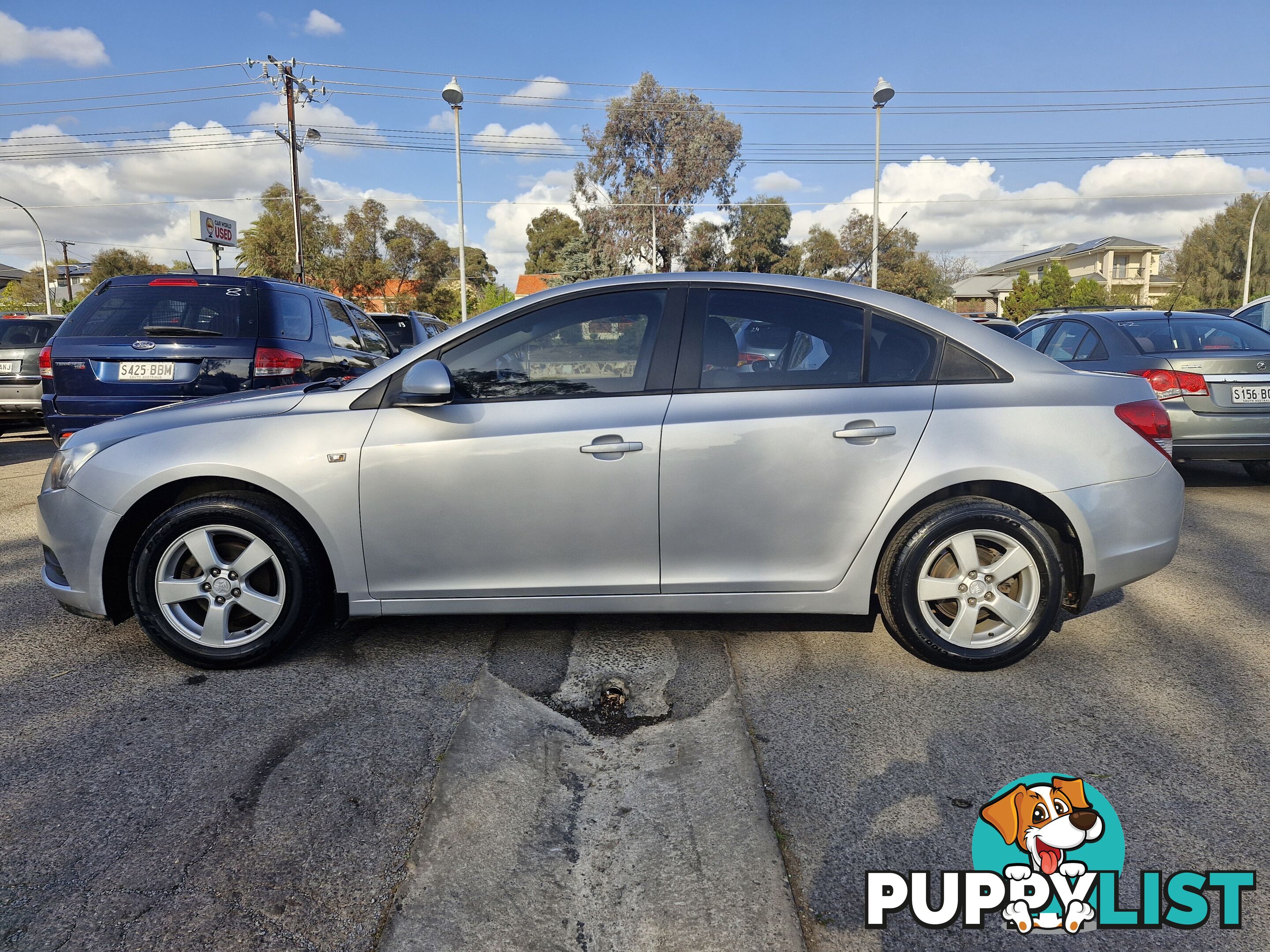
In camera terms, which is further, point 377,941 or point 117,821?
point 117,821

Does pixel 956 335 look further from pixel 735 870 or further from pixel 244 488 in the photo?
pixel 244 488

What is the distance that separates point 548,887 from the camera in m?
2.13

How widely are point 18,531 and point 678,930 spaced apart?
596 cm

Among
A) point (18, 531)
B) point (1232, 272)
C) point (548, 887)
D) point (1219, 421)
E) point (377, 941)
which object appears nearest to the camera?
point (377, 941)

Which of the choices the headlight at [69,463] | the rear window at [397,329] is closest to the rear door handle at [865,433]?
the headlight at [69,463]

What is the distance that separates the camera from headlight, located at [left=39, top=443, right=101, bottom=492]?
3.49 meters

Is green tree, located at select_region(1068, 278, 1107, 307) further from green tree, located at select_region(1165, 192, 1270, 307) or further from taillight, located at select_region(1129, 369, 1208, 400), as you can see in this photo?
taillight, located at select_region(1129, 369, 1208, 400)

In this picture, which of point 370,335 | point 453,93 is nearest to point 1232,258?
point 453,93

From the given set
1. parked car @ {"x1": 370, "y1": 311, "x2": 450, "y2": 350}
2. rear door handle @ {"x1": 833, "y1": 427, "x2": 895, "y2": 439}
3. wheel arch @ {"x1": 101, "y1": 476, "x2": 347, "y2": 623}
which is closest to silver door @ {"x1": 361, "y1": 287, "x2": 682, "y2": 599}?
wheel arch @ {"x1": 101, "y1": 476, "x2": 347, "y2": 623}

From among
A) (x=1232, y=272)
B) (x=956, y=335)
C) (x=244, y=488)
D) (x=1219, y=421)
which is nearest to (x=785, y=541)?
(x=956, y=335)

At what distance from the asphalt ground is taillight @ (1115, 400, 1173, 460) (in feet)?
3.13

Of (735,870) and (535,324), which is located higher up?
(535,324)

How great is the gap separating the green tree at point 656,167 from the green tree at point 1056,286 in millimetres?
21197

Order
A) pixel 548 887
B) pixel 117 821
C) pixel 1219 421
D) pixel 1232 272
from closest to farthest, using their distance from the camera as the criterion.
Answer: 1. pixel 548 887
2. pixel 117 821
3. pixel 1219 421
4. pixel 1232 272
